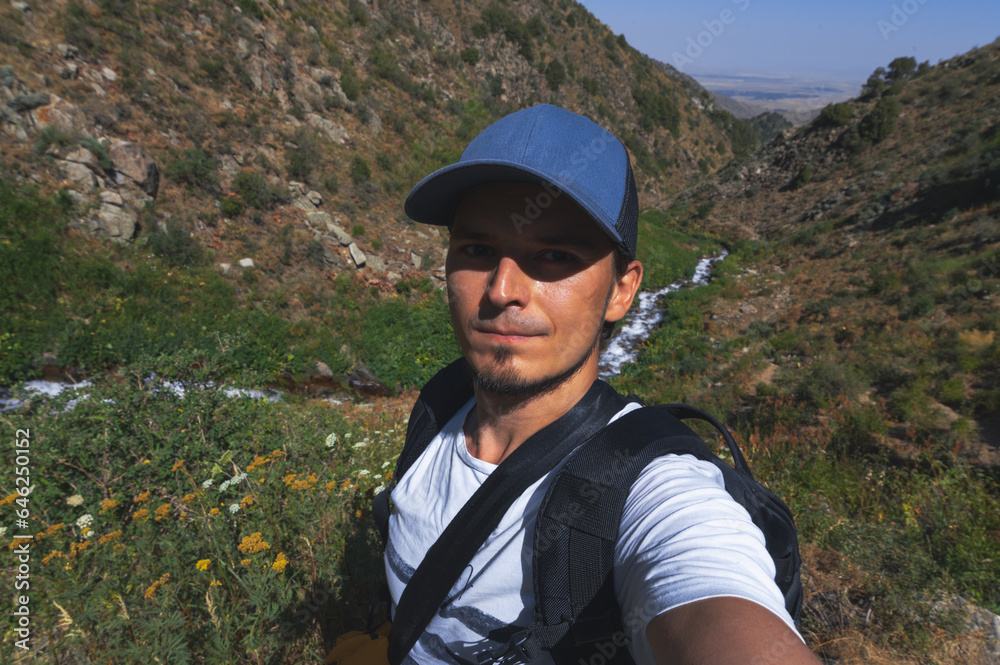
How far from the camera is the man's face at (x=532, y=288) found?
4.08ft

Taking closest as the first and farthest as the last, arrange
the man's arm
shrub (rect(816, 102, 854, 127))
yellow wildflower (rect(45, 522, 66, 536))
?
the man's arm → yellow wildflower (rect(45, 522, 66, 536)) → shrub (rect(816, 102, 854, 127))

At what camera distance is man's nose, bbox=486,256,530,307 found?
1244 mm

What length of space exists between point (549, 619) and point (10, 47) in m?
14.3

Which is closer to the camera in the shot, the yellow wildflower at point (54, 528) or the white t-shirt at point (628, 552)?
the white t-shirt at point (628, 552)

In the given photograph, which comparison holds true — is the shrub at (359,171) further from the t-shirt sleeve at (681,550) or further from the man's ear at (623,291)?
the t-shirt sleeve at (681,550)

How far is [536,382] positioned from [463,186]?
25.5 inches

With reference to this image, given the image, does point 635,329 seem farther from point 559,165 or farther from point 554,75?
point 554,75

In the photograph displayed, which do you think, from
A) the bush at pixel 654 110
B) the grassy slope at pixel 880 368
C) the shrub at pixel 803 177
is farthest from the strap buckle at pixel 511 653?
the bush at pixel 654 110

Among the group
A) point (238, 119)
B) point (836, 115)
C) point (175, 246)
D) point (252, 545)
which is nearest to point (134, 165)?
point (175, 246)

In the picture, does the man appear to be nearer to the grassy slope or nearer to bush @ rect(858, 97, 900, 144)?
the grassy slope

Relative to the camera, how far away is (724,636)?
760 mm

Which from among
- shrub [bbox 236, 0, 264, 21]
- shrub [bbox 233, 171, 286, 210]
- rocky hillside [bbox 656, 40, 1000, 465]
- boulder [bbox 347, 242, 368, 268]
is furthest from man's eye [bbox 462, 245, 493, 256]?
shrub [bbox 236, 0, 264, 21]

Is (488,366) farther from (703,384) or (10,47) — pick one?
(10,47)

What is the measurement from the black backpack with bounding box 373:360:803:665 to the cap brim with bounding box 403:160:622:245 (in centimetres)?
55
